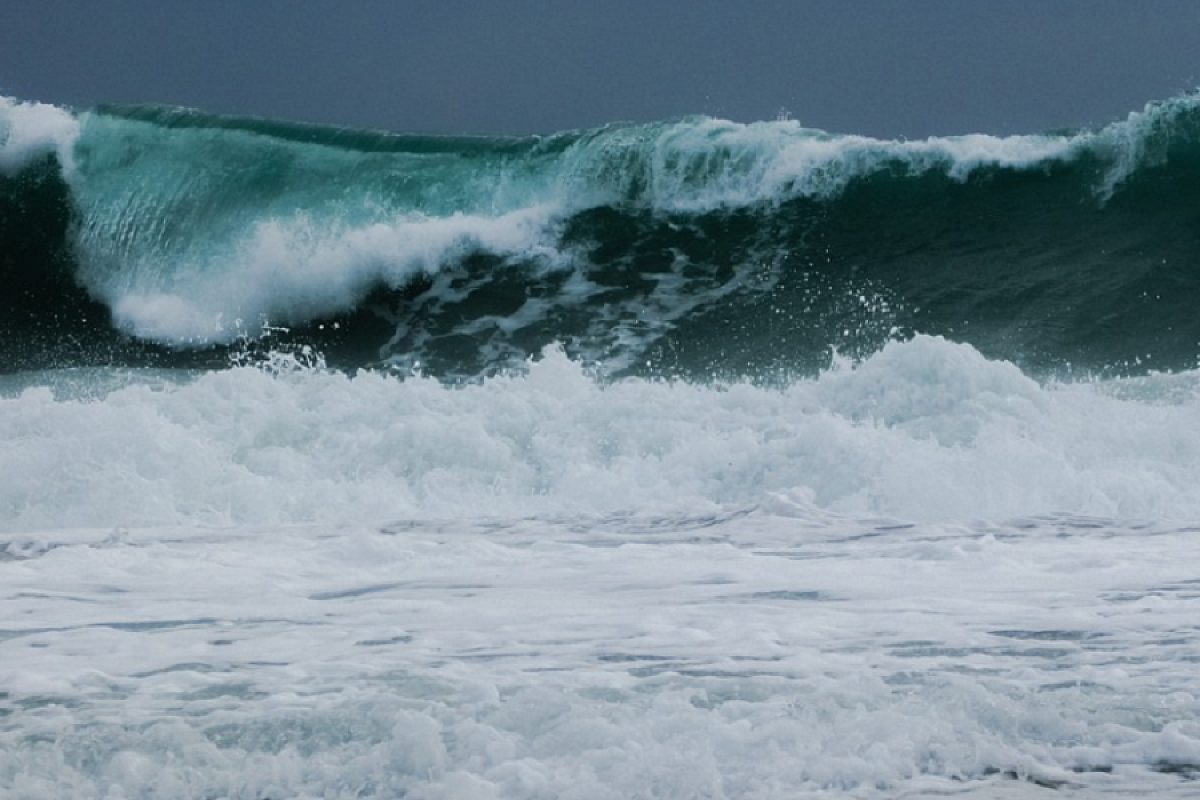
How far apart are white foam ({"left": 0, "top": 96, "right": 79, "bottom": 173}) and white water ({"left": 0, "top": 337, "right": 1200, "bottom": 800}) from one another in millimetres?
6672

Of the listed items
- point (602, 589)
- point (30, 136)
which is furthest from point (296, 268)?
point (602, 589)

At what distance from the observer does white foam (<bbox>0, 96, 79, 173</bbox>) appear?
14211 millimetres

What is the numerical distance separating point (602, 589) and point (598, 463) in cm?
310

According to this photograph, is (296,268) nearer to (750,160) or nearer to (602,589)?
(750,160)

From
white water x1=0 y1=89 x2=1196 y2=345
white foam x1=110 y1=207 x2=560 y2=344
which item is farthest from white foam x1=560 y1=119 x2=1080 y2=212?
white foam x1=110 y1=207 x2=560 y2=344

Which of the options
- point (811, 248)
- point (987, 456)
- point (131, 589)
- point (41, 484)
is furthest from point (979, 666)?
point (811, 248)

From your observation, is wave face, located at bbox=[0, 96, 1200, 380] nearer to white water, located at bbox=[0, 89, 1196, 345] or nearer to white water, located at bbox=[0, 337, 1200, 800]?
white water, located at bbox=[0, 89, 1196, 345]

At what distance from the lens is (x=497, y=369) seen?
11570mm

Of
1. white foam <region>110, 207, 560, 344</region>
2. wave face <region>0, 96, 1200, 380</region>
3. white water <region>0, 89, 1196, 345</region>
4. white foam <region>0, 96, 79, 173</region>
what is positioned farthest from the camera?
white foam <region>0, 96, 79, 173</region>

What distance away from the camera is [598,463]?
7.69m

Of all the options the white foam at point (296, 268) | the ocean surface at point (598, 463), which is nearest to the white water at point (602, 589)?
the ocean surface at point (598, 463)

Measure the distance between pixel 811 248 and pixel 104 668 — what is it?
9.67 metres

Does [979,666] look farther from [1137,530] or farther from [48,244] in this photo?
[48,244]

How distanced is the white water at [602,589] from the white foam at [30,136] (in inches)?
263
